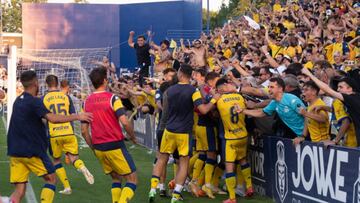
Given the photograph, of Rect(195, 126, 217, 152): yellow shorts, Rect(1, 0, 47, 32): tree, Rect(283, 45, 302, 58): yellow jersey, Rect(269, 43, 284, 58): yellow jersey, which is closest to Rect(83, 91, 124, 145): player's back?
Rect(195, 126, 217, 152): yellow shorts

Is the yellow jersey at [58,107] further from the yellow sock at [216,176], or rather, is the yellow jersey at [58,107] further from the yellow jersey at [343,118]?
the yellow jersey at [343,118]

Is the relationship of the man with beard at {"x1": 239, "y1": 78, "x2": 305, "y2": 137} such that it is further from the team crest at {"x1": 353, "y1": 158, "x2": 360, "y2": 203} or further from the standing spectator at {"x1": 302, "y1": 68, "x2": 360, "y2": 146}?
the team crest at {"x1": 353, "y1": 158, "x2": 360, "y2": 203}

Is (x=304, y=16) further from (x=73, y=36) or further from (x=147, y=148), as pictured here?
(x=73, y=36)

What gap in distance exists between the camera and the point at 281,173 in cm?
1073

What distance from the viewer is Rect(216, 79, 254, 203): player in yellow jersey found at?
36.6 ft

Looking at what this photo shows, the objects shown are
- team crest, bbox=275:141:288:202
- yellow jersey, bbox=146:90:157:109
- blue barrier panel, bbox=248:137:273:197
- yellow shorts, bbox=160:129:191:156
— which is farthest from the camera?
yellow jersey, bbox=146:90:157:109

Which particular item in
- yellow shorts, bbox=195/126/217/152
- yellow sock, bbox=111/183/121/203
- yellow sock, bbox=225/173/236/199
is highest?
yellow shorts, bbox=195/126/217/152

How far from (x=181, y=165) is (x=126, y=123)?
2308 mm

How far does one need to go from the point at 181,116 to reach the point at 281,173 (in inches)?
70.3

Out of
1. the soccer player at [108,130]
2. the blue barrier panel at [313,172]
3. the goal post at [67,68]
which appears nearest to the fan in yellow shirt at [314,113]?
the blue barrier panel at [313,172]

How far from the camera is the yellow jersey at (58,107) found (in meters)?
12.5

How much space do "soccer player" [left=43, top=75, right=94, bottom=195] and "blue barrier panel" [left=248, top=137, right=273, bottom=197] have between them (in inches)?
113

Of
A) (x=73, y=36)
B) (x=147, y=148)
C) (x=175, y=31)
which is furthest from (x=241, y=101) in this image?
(x=73, y=36)

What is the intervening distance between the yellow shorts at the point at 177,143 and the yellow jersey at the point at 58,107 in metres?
2.27
